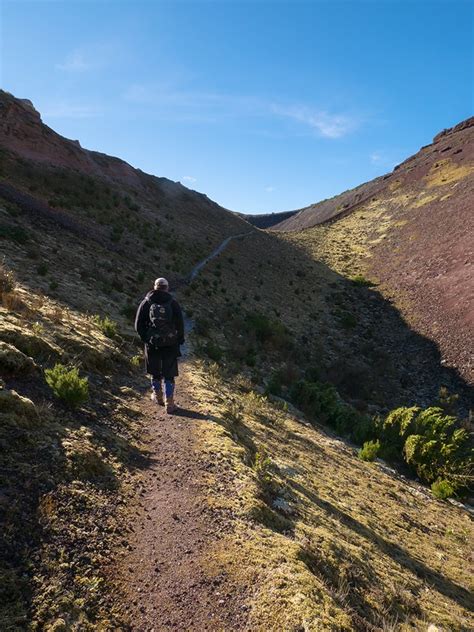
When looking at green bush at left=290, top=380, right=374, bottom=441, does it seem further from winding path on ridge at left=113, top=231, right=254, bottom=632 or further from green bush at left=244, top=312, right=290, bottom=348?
winding path on ridge at left=113, top=231, right=254, bottom=632

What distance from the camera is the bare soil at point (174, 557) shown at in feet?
11.2

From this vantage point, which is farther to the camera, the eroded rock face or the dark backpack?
the eroded rock face

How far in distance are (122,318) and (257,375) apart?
550cm

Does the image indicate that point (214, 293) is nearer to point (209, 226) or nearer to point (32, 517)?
point (32, 517)

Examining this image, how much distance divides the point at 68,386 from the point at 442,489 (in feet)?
32.6

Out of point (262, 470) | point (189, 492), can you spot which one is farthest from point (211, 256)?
point (189, 492)

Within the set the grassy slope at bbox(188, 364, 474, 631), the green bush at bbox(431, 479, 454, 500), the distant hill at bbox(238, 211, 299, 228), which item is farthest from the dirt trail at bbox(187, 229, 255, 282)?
the distant hill at bbox(238, 211, 299, 228)

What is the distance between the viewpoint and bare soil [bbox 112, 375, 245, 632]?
3422 mm

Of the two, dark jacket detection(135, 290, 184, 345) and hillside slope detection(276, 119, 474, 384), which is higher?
hillside slope detection(276, 119, 474, 384)

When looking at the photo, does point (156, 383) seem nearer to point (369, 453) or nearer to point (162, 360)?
point (162, 360)

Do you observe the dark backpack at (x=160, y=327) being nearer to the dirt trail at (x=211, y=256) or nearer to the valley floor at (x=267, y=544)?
the valley floor at (x=267, y=544)

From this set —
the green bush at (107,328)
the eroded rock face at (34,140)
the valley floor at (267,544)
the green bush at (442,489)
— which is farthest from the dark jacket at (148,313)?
the eroded rock face at (34,140)

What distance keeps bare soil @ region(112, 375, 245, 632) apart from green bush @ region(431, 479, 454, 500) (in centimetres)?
779

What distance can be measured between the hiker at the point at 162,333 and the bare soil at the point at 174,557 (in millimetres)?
1885
